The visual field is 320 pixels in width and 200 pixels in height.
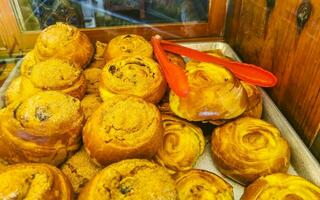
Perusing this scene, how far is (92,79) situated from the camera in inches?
50.1

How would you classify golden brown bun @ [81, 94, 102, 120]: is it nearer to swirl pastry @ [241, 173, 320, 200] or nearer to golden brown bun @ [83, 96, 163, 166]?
golden brown bun @ [83, 96, 163, 166]

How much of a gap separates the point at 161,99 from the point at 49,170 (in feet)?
1.62

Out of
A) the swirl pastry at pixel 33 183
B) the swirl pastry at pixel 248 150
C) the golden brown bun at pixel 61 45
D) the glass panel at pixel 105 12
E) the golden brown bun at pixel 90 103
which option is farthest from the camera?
the glass panel at pixel 105 12

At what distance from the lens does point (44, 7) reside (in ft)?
4.55

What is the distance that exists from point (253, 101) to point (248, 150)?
0.24m

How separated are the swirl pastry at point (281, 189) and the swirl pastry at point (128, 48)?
641 mm

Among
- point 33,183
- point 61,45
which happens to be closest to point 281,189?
point 33,183

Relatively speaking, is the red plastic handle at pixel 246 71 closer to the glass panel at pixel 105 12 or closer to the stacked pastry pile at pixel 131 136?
the stacked pastry pile at pixel 131 136

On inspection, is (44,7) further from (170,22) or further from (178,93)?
(178,93)

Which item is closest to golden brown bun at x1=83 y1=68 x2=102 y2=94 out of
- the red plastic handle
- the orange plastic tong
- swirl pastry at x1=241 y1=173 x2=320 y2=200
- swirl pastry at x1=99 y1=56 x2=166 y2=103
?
swirl pastry at x1=99 y1=56 x2=166 y2=103

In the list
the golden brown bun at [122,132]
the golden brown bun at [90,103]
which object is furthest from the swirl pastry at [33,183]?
the golden brown bun at [90,103]

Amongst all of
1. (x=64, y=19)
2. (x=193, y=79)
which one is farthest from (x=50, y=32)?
(x=193, y=79)

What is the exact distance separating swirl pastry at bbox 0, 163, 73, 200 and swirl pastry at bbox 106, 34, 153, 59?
579 millimetres

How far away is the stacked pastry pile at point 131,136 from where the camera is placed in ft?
2.57
